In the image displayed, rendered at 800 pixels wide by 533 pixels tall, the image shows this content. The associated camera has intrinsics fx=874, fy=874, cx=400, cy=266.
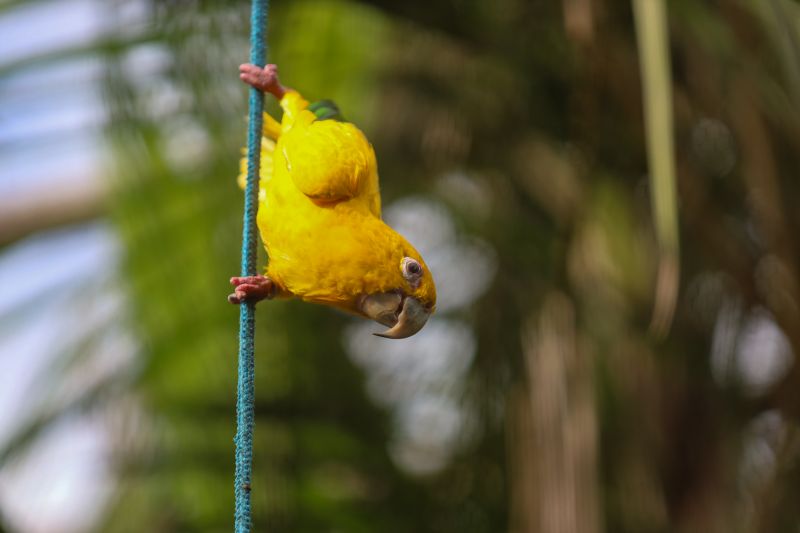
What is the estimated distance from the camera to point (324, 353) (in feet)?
6.48

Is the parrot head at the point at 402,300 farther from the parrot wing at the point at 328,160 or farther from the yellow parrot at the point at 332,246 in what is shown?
the parrot wing at the point at 328,160

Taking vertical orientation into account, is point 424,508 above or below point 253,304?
below

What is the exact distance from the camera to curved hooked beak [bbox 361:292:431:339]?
919mm

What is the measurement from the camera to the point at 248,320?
0.85 meters

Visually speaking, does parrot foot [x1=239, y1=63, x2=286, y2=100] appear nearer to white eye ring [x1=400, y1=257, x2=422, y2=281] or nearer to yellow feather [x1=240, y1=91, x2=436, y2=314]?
yellow feather [x1=240, y1=91, x2=436, y2=314]

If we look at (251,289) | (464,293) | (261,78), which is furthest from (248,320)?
(464,293)

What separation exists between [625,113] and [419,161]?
1.66ft

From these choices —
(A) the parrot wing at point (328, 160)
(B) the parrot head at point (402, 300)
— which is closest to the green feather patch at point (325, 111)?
(A) the parrot wing at point (328, 160)

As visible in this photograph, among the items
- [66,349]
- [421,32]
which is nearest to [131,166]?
[66,349]

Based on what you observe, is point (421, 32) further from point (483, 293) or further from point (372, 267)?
point (372, 267)

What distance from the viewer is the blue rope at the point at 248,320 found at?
788 millimetres

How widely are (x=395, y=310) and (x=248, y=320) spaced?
16 cm

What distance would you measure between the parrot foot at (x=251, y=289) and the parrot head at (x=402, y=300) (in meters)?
0.10

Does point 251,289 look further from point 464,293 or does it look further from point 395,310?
point 464,293
